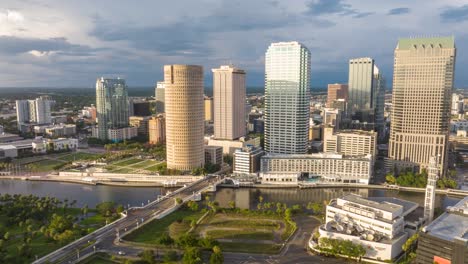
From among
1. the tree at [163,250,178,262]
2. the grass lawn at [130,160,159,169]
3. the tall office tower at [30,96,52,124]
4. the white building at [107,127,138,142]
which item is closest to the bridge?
the tree at [163,250,178,262]

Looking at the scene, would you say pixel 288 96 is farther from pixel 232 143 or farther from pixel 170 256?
pixel 170 256

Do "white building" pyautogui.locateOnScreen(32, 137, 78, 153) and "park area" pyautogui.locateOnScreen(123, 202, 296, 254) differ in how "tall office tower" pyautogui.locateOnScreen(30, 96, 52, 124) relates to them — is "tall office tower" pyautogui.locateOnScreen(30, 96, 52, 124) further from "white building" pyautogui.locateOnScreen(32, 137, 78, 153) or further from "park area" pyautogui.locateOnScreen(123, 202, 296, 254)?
"park area" pyautogui.locateOnScreen(123, 202, 296, 254)

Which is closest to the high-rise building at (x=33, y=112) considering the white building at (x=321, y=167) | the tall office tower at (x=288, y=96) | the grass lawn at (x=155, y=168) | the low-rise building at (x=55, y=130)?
the low-rise building at (x=55, y=130)

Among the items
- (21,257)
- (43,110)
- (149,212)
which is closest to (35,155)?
(43,110)

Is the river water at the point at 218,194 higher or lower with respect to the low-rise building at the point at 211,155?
lower

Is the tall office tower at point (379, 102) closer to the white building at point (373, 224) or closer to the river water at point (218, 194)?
the river water at point (218, 194)
